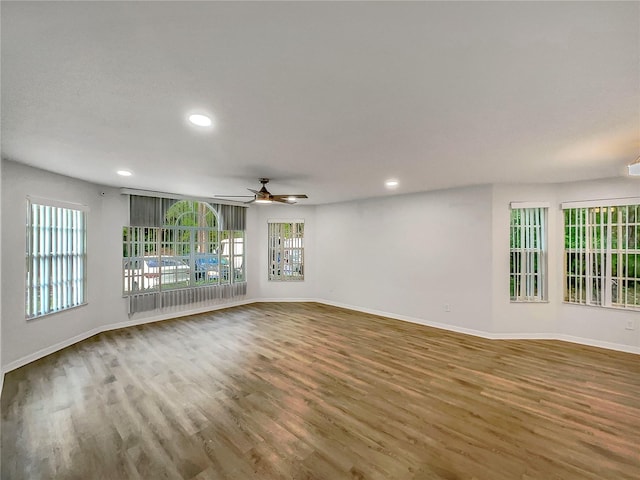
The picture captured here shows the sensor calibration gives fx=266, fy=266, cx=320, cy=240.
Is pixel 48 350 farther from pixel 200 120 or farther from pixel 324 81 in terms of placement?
pixel 324 81

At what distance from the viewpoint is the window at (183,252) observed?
17.8ft

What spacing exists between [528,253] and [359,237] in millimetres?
3295

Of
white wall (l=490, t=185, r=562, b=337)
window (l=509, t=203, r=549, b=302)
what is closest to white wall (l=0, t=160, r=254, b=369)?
white wall (l=490, t=185, r=562, b=337)

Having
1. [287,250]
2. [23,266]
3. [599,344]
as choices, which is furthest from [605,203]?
[23,266]

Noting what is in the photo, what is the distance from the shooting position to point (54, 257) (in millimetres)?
4145

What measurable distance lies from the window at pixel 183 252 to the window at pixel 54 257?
2.44 feet

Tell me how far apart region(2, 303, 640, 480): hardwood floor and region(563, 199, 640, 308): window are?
2.95ft

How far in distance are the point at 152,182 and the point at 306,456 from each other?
184 inches

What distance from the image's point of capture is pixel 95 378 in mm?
3240

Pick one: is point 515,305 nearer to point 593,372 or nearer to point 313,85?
point 593,372

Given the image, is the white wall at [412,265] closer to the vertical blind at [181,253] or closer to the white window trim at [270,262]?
the vertical blind at [181,253]

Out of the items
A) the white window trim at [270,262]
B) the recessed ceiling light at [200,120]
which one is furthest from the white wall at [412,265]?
the recessed ceiling light at [200,120]

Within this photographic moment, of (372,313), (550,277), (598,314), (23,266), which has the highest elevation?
(23,266)

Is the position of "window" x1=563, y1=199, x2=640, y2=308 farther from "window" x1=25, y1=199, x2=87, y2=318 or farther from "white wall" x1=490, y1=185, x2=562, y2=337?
"window" x1=25, y1=199, x2=87, y2=318
